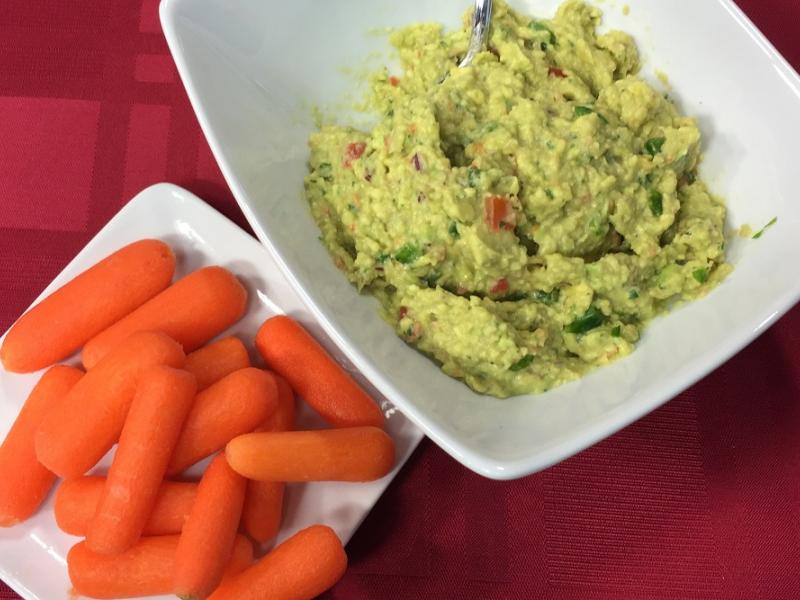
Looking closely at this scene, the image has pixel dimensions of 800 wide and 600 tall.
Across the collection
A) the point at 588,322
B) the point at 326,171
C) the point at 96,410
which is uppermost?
the point at 588,322

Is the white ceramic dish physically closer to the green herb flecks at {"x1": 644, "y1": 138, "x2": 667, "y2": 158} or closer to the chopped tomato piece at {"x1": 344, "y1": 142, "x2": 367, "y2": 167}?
the chopped tomato piece at {"x1": 344, "y1": 142, "x2": 367, "y2": 167}

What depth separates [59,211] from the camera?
1538 millimetres

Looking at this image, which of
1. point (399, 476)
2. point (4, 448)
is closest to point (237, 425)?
point (399, 476)

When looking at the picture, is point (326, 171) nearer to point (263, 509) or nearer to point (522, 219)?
point (522, 219)

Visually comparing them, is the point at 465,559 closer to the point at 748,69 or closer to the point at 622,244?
the point at 622,244

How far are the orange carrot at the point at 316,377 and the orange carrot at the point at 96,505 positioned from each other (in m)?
0.26

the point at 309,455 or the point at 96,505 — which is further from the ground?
the point at 309,455

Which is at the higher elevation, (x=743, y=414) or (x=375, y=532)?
(x=743, y=414)

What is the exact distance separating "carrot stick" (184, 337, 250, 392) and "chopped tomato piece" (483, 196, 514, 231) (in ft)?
2.01

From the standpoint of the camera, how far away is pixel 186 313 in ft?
4.61

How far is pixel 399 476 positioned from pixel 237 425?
32 centimetres

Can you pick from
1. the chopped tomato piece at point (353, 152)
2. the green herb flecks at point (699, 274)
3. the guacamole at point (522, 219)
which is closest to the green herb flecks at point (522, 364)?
the guacamole at point (522, 219)

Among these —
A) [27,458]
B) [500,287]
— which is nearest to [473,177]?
[500,287]

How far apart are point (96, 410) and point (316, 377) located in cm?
39
